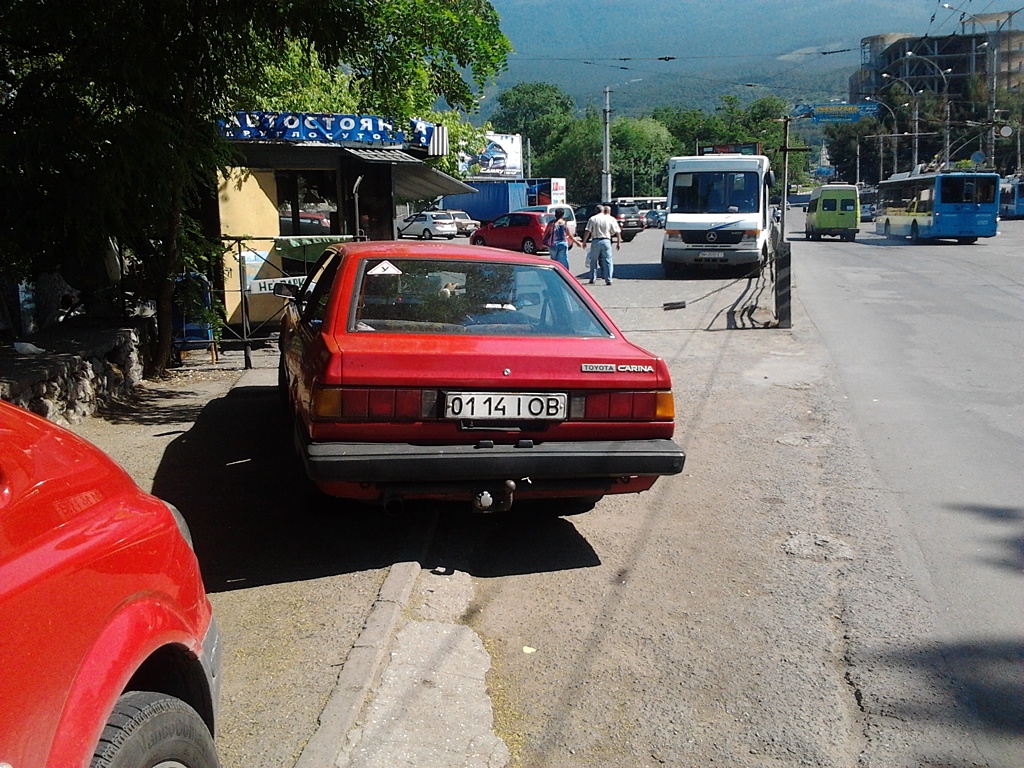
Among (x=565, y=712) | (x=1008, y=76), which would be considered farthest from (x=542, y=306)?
(x=1008, y=76)

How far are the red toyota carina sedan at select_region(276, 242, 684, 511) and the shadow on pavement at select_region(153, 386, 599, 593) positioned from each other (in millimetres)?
438

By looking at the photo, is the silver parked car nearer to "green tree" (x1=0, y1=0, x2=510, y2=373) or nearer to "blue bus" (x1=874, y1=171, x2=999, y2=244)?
"blue bus" (x1=874, y1=171, x2=999, y2=244)

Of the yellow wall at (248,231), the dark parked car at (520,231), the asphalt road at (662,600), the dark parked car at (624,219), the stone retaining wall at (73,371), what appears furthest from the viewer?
the dark parked car at (624,219)

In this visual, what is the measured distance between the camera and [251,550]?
5211 mm

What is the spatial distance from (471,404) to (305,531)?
1.45 meters

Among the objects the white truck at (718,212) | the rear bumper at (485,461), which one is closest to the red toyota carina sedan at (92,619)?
the rear bumper at (485,461)

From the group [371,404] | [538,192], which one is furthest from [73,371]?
[538,192]

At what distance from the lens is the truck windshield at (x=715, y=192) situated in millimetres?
22984

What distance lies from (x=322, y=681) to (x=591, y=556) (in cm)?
190

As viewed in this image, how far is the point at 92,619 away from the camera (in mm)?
1971

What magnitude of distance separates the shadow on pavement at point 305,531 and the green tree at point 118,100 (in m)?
2.30

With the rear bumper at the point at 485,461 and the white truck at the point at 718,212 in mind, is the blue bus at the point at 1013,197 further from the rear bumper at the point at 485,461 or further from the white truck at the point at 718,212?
the rear bumper at the point at 485,461

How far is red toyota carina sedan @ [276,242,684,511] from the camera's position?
4594 mm

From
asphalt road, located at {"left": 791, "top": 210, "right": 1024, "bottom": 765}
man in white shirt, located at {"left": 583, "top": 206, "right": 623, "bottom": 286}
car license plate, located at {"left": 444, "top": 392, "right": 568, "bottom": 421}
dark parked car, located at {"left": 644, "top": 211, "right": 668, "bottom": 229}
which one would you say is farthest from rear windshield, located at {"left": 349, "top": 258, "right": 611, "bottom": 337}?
dark parked car, located at {"left": 644, "top": 211, "right": 668, "bottom": 229}
